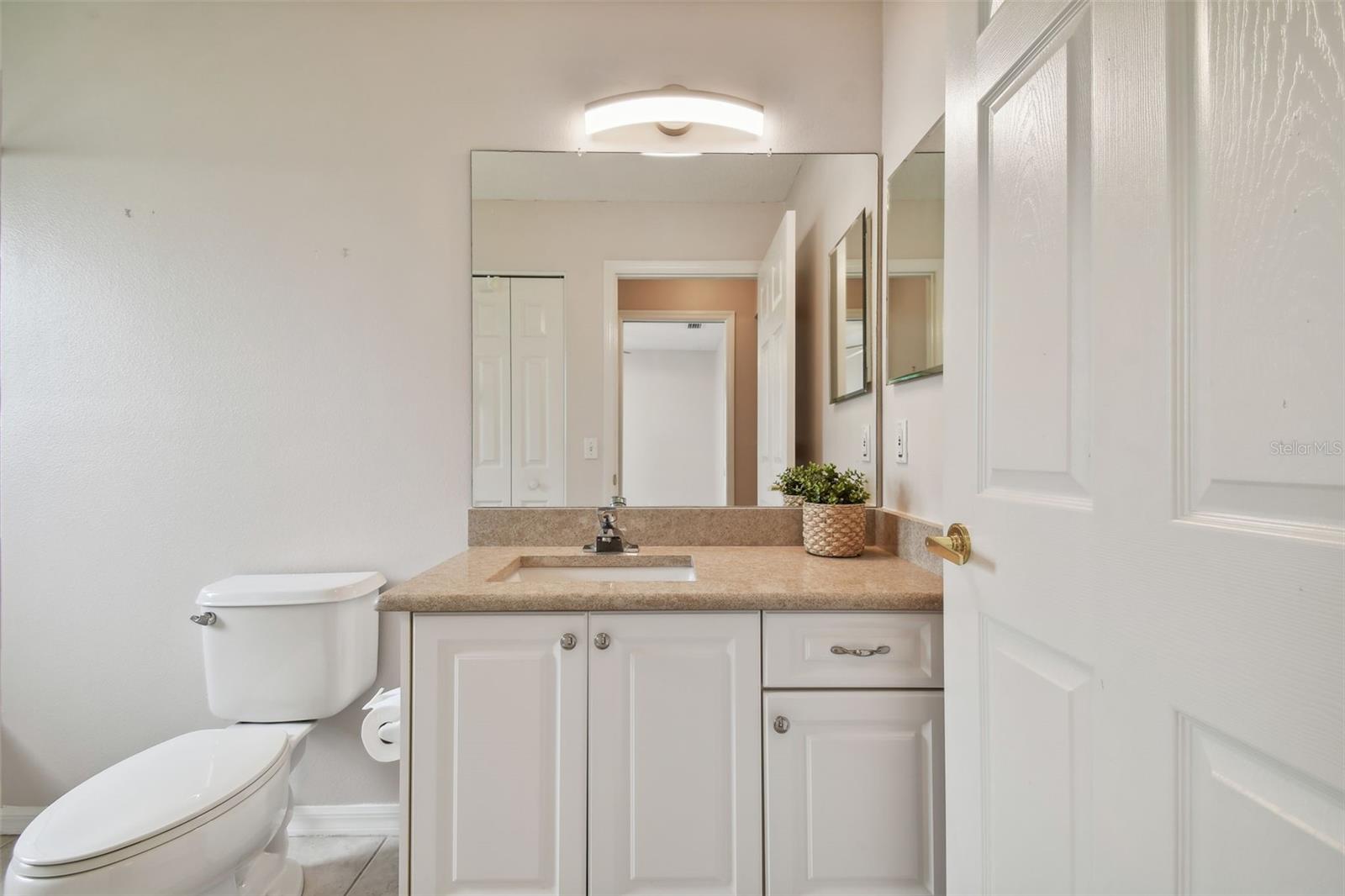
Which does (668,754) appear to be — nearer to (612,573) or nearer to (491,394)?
(612,573)

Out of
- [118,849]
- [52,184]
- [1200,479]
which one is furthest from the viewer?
[52,184]

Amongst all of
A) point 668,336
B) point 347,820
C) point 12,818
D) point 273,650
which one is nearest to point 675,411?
point 668,336

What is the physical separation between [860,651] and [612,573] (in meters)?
0.68

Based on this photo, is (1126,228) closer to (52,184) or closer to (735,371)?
(735,371)

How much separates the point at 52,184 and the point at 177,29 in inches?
22.3

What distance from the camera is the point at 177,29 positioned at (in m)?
1.67

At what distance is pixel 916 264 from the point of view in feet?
4.69

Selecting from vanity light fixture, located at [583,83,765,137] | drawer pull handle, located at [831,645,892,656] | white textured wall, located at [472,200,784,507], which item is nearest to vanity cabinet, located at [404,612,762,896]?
drawer pull handle, located at [831,645,892,656]

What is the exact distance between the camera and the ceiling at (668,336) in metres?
1.73

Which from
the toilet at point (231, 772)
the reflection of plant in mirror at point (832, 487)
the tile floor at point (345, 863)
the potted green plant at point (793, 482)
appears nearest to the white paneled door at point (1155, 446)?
the reflection of plant in mirror at point (832, 487)

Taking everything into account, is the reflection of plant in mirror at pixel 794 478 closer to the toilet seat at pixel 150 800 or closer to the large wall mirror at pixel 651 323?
the large wall mirror at pixel 651 323

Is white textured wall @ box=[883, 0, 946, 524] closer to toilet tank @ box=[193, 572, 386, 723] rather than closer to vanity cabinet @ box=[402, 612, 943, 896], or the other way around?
vanity cabinet @ box=[402, 612, 943, 896]

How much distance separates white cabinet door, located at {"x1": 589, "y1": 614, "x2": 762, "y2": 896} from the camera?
3.76 feet

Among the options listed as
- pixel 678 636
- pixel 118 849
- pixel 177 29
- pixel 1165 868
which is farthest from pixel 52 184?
pixel 1165 868
